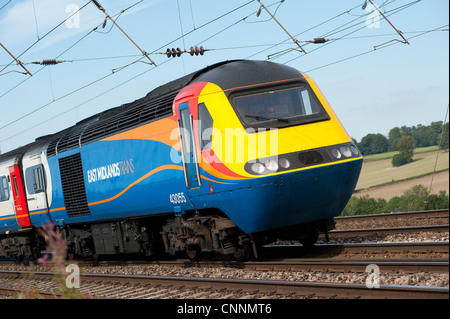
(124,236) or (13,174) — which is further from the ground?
(13,174)

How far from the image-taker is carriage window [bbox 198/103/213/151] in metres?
9.94

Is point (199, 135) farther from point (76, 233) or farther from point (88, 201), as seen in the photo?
point (76, 233)

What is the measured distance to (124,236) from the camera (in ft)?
44.4

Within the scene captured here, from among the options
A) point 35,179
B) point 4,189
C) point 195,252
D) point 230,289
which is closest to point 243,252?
point 195,252

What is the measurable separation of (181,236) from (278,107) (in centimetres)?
335

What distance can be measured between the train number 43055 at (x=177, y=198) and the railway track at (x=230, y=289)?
1.47m

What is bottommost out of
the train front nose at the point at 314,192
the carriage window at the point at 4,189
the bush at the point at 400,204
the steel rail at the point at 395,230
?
the bush at the point at 400,204

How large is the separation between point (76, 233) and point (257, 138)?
815 centimetres

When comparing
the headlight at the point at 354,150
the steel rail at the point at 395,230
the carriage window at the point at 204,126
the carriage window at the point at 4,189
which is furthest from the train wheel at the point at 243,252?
the carriage window at the point at 4,189

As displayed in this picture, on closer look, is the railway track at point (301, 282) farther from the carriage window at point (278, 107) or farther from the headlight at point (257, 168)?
the carriage window at point (278, 107)

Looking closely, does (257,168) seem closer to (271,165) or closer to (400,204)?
(271,165)

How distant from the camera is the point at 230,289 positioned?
8.83m

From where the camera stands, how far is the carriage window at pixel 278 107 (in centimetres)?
975
